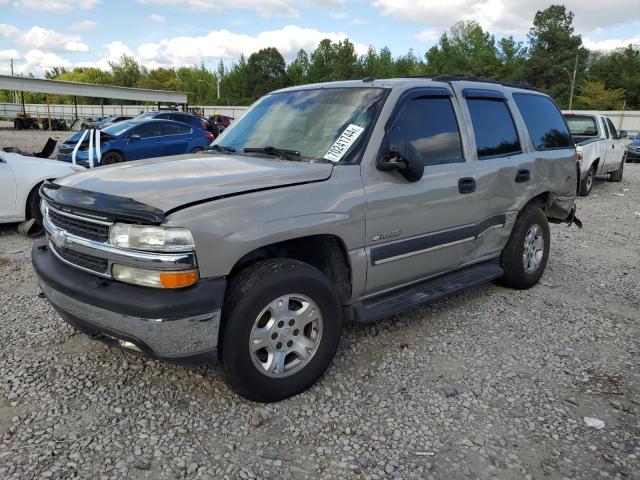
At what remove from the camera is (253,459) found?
8.80 ft

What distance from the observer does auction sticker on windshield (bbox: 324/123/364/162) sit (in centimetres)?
347

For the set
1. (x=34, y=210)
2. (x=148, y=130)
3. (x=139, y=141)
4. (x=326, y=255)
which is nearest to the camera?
(x=326, y=255)

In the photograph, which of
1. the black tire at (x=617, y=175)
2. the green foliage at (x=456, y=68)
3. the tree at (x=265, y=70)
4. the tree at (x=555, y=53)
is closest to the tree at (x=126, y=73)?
the green foliage at (x=456, y=68)

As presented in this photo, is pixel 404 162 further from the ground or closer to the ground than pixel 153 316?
further from the ground

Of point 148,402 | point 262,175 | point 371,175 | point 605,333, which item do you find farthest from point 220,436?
point 605,333

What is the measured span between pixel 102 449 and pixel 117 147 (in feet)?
40.6

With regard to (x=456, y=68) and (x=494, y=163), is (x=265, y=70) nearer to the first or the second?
(x=456, y=68)

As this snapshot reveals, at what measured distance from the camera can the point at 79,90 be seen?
4300 centimetres

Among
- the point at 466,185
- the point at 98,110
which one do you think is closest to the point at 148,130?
the point at 466,185

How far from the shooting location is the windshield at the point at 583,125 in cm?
1275

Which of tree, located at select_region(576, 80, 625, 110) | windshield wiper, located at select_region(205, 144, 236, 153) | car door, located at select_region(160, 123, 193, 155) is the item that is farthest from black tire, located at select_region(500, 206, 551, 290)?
tree, located at select_region(576, 80, 625, 110)

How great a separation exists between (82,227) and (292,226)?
1.19m

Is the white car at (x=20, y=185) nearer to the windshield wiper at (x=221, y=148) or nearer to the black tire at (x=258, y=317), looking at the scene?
the windshield wiper at (x=221, y=148)

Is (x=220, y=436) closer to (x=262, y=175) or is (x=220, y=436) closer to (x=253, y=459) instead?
(x=253, y=459)
